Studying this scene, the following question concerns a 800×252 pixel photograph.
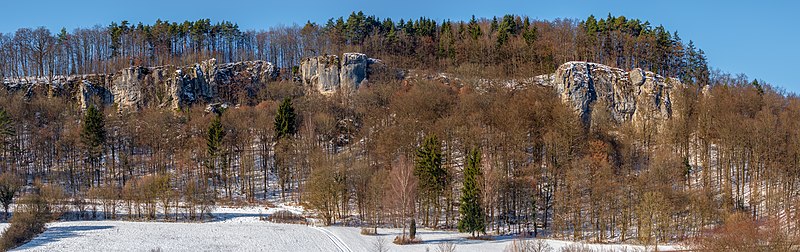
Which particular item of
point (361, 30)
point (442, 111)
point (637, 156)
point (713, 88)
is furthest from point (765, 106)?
point (361, 30)

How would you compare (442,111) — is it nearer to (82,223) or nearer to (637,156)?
(637,156)

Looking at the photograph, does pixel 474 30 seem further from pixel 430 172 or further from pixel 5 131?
pixel 5 131

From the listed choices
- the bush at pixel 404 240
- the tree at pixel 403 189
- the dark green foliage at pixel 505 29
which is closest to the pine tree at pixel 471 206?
the tree at pixel 403 189

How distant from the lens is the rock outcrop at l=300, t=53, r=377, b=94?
10338cm

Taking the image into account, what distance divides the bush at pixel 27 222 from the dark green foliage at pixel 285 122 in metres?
30.2

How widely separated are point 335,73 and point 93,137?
38.7 meters

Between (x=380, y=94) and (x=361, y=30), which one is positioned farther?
(x=361, y=30)

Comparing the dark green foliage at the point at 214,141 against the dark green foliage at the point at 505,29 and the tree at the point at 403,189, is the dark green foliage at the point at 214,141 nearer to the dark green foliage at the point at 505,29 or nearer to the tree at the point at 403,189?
the tree at the point at 403,189

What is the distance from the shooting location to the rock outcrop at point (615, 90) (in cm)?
8981

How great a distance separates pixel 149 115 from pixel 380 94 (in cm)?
3095

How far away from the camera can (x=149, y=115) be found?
295ft

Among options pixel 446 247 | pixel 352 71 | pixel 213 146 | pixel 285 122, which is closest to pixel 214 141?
pixel 213 146

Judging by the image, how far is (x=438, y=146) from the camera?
66.1 metres

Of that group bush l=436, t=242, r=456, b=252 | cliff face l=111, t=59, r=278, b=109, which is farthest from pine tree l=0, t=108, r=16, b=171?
bush l=436, t=242, r=456, b=252
